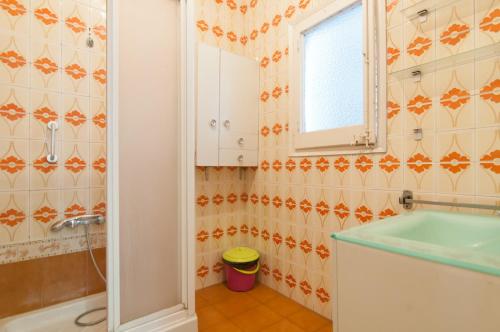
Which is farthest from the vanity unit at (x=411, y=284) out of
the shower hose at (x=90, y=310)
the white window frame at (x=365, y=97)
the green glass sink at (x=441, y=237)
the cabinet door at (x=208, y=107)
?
the shower hose at (x=90, y=310)

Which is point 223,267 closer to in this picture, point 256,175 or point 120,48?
point 256,175

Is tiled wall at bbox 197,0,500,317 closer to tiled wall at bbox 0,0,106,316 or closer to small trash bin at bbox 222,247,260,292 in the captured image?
small trash bin at bbox 222,247,260,292

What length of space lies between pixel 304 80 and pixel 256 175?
2.63 feet

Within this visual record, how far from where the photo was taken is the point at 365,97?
4.29ft

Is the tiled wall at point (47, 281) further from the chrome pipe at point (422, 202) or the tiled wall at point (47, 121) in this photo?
the chrome pipe at point (422, 202)

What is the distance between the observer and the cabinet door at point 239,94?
184cm

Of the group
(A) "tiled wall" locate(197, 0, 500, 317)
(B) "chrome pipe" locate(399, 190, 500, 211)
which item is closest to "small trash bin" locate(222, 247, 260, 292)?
(A) "tiled wall" locate(197, 0, 500, 317)

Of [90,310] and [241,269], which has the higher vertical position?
[241,269]

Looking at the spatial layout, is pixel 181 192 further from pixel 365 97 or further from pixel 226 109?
pixel 365 97

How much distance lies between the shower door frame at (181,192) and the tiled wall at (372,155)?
2.10 ft

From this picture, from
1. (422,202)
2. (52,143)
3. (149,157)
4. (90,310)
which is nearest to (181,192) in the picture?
(149,157)

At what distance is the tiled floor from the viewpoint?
1440 mm

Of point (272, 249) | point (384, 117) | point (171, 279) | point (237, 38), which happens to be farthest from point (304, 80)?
point (171, 279)

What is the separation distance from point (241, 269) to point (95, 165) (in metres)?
A: 1.22
